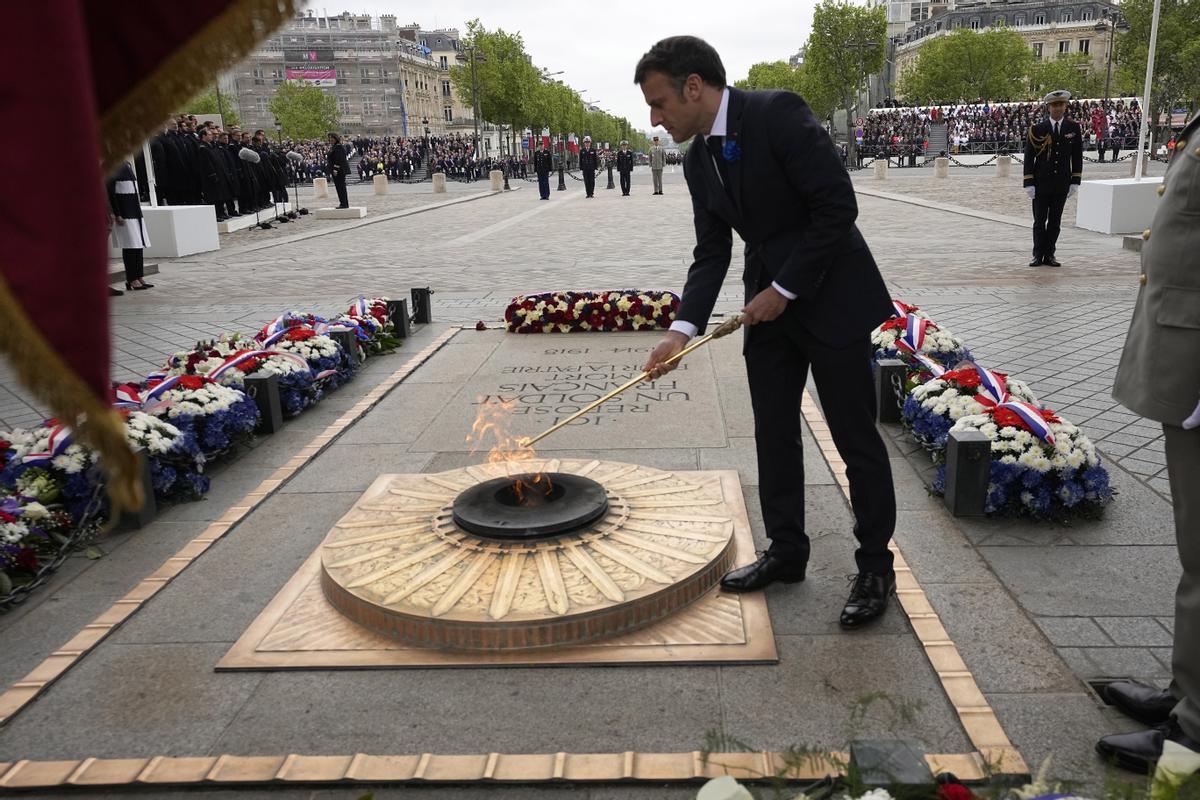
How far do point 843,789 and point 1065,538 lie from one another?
226cm

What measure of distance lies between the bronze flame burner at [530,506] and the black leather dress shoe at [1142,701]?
185 cm

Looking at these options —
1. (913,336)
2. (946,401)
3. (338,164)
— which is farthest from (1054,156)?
(338,164)

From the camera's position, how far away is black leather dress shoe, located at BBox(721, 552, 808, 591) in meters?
3.35

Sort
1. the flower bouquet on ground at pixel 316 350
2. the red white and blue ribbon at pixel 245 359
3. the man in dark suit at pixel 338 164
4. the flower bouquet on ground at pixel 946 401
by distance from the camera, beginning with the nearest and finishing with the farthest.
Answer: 1. the flower bouquet on ground at pixel 946 401
2. the red white and blue ribbon at pixel 245 359
3. the flower bouquet on ground at pixel 316 350
4. the man in dark suit at pixel 338 164

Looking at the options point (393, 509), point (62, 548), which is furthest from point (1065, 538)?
Result: point (62, 548)

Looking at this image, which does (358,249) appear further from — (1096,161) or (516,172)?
(516,172)

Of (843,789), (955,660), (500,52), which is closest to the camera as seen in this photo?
(843,789)

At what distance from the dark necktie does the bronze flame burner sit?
1.37 metres

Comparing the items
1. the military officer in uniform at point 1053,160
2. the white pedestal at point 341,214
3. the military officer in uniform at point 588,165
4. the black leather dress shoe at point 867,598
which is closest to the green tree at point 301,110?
the military officer in uniform at point 588,165

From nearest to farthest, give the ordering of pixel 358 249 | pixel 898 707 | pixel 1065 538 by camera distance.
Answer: pixel 898 707
pixel 1065 538
pixel 358 249

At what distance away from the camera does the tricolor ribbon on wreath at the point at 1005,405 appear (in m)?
4.15

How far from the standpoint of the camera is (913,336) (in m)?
5.91

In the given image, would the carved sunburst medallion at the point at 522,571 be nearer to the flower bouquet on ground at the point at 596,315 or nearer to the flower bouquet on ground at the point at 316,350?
the flower bouquet on ground at the point at 316,350

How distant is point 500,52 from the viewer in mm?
61250
